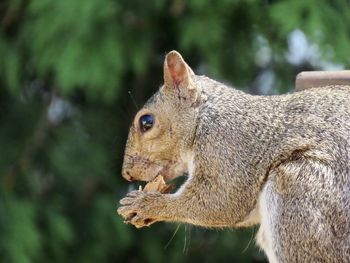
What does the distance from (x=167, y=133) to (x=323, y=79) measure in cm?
33

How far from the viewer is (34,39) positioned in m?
4.03

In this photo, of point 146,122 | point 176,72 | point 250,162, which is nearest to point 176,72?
point 176,72

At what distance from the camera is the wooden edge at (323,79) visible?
7.71 ft

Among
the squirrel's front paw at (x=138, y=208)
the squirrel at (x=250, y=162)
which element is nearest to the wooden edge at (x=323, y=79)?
the squirrel at (x=250, y=162)

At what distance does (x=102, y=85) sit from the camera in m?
3.92

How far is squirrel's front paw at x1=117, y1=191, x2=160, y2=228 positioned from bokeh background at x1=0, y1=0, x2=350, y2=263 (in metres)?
1.40

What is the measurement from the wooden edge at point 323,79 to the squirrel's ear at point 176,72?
25 centimetres

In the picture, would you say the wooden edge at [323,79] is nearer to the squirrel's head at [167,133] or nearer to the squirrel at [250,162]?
the squirrel at [250,162]

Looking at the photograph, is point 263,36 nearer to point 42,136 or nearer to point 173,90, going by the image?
point 42,136

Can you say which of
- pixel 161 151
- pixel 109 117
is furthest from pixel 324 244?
pixel 109 117

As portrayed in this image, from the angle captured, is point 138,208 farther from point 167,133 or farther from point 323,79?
point 323,79

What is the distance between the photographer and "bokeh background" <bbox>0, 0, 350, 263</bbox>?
3840mm

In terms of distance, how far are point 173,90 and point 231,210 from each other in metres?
0.29

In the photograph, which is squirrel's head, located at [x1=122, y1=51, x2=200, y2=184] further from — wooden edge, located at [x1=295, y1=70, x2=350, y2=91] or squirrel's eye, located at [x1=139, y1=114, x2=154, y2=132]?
wooden edge, located at [x1=295, y1=70, x2=350, y2=91]
